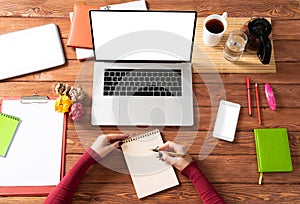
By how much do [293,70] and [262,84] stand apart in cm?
13

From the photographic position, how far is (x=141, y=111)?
1371 mm

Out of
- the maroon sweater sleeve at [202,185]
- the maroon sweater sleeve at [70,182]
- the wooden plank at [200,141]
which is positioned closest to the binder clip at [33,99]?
the wooden plank at [200,141]

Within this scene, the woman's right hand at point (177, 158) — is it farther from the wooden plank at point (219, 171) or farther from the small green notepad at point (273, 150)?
the small green notepad at point (273, 150)

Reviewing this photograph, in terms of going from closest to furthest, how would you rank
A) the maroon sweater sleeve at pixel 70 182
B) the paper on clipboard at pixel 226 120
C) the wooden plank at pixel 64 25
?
the maroon sweater sleeve at pixel 70 182 → the paper on clipboard at pixel 226 120 → the wooden plank at pixel 64 25

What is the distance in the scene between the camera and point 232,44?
142cm

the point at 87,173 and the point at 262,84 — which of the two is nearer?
the point at 87,173

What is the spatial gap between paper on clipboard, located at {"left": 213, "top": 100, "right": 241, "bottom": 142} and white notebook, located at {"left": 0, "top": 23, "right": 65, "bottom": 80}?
0.60 metres

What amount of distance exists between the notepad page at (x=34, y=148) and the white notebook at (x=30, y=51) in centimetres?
13

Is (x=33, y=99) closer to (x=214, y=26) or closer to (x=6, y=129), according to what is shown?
(x=6, y=129)

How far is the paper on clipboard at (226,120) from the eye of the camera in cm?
136

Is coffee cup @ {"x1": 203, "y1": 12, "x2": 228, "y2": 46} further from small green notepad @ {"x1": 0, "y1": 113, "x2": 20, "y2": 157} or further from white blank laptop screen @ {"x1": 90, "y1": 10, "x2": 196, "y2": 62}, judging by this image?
small green notepad @ {"x1": 0, "y1": 113, "x2": 20, "y2": 157}

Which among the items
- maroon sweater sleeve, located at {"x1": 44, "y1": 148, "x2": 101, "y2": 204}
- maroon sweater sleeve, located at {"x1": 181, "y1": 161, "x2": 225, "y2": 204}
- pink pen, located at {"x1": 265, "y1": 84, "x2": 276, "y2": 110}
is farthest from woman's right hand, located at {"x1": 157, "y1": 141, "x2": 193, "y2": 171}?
pink pen, located at {"x1": 265, "y1": 84, "x2": 276, "y2": 110}

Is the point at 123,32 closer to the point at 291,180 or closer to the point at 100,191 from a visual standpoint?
the point at 100,191

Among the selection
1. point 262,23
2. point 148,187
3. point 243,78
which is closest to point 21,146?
point 148,187
